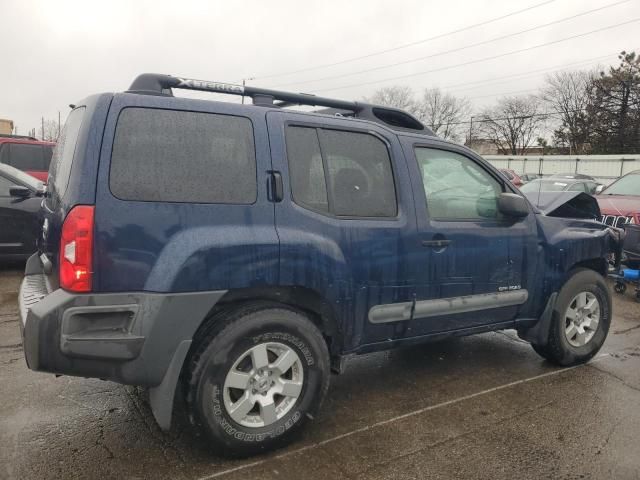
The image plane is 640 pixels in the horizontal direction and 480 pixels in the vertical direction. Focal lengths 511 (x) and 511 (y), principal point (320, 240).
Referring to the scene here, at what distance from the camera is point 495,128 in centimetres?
6938

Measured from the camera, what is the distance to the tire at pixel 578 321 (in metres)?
4.15

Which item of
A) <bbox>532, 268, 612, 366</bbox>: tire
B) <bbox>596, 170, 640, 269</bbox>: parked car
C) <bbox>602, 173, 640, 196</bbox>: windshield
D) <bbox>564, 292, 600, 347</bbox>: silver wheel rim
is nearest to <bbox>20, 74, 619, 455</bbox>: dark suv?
<bbox>532, 268, 612, 366</bbox>: tire

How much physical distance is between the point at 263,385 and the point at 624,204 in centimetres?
712

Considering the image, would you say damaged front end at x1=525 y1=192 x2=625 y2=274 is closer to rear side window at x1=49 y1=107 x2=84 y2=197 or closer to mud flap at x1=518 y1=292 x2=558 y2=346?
mud flap at x1=518 y1=292 x2=558 y2=346

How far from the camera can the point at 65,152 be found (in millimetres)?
2789

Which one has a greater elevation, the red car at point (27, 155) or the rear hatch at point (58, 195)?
the red car at point (27, 155)

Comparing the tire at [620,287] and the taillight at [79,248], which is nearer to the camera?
the taillight at [79,248]

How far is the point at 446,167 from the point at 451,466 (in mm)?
1967

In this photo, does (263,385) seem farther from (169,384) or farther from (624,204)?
(624,204)

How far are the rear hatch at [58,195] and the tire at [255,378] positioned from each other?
2.86ft

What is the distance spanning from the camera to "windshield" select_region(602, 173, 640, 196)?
27.2 feet

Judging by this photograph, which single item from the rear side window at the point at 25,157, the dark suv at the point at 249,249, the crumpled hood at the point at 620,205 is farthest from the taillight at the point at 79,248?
the rear side window at the point at 25,157

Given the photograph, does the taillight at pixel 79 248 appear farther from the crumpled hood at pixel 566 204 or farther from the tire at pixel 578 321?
the tire at pixel 578 321

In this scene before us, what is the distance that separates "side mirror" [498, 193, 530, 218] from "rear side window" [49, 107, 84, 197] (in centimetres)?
279
